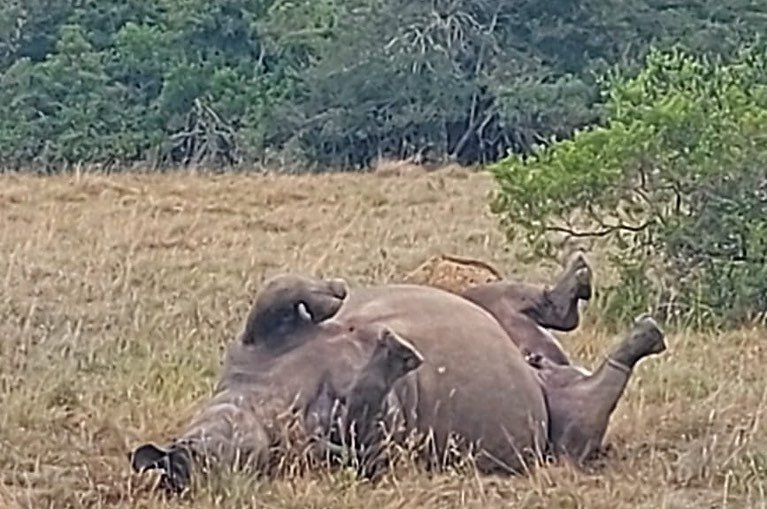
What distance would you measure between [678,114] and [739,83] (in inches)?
25.7

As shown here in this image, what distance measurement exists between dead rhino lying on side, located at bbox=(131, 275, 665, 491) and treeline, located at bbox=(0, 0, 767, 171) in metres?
17.0

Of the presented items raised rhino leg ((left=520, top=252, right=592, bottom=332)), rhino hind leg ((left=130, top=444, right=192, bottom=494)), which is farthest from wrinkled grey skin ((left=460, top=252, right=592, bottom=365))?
rhino hind leg ((left=130, top=444, right=192, bottom=494))

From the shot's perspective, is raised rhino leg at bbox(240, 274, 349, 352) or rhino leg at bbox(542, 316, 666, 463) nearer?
raised rhino leg at bbox(240, 274, 349, 352)

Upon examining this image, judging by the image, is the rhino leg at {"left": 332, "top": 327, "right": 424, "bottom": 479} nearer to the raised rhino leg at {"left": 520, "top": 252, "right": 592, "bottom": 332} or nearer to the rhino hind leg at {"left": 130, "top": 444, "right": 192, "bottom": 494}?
the rhino hind leg at {"left": 130, "top": 444, "right": 192, "bottom": 494}

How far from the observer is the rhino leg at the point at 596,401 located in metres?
5.46

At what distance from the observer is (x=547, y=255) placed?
8844mm

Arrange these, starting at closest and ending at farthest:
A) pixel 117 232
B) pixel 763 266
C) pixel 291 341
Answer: pixel 291 341
pixel 763 266
pixel 117 232

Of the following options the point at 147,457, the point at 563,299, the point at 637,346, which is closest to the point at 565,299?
the point at 563,299

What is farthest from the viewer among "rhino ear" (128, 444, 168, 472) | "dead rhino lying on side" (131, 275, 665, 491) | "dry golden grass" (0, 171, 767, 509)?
"dry golden grass" (0, 171, 767, 509)

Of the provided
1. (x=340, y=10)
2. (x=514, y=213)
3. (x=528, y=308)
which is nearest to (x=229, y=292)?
(x=514, y=213)

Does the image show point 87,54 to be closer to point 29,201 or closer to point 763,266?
point 29,201

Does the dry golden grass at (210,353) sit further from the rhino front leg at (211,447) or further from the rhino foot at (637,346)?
the rhino foot at (637,346)

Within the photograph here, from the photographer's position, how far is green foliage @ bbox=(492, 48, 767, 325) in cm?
852

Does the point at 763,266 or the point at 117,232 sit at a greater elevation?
the point at 763,266
